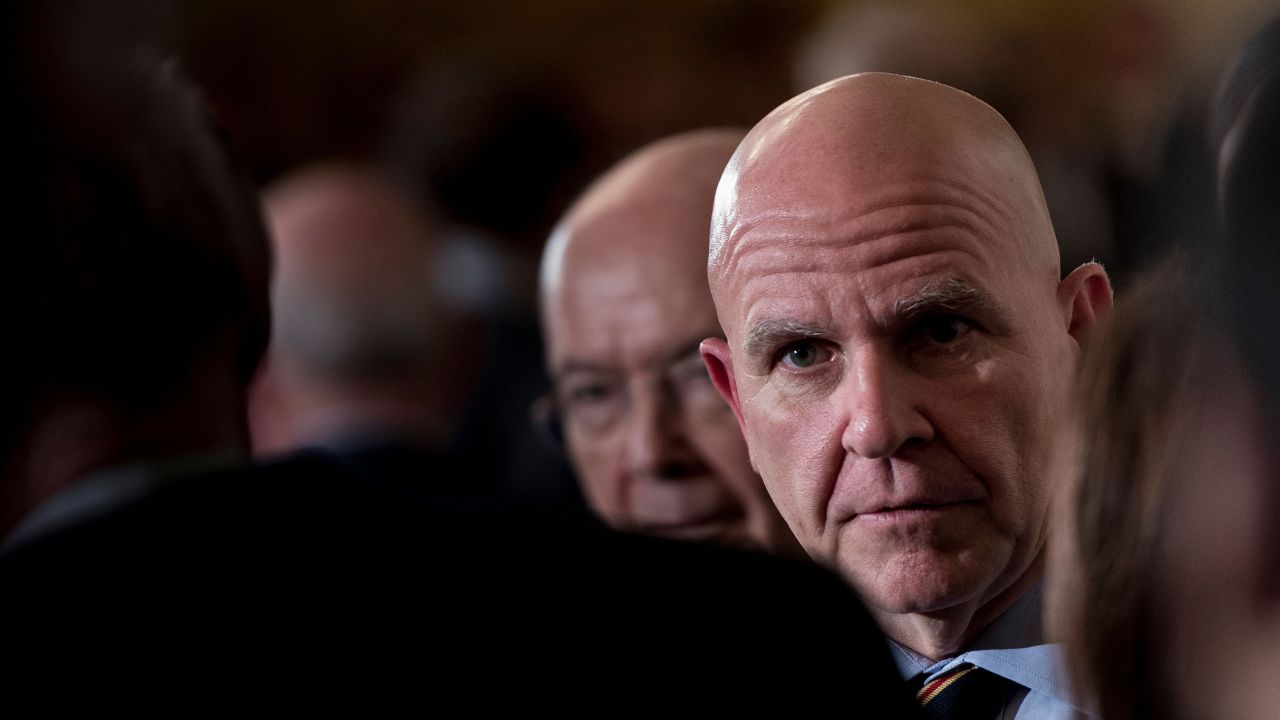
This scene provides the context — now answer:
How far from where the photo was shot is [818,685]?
1.02 m

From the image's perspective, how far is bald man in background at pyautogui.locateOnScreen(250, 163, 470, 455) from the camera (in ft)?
9.89

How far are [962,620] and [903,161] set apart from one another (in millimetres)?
288

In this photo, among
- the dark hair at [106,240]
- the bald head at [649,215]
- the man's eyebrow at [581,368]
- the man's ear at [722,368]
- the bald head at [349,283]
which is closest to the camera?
the man's ear at [722,368]

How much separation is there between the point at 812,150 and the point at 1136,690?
1.24 ft

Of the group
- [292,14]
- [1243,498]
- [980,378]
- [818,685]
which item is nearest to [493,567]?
[818,685]

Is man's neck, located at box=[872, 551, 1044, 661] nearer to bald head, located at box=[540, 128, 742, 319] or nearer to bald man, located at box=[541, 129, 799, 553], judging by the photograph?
bald man, located at box=[541, 129, 799, 553]

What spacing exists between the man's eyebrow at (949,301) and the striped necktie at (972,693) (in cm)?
22

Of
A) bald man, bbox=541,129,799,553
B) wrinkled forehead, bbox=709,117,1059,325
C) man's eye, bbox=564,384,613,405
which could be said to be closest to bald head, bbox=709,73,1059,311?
wrinkled forehead, bbox=709,117,1059,325

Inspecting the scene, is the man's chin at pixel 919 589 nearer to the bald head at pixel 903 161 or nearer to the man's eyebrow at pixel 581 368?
the bald head at pixel 903 161

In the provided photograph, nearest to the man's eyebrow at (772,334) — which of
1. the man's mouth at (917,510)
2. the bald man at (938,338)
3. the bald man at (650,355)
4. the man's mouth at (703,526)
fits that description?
the bald man at (938,338)

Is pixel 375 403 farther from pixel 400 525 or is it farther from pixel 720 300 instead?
pixel 720 300

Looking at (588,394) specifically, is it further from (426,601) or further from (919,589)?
(919,589)

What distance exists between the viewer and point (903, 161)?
0.88 m

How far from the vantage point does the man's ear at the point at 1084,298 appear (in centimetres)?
88
